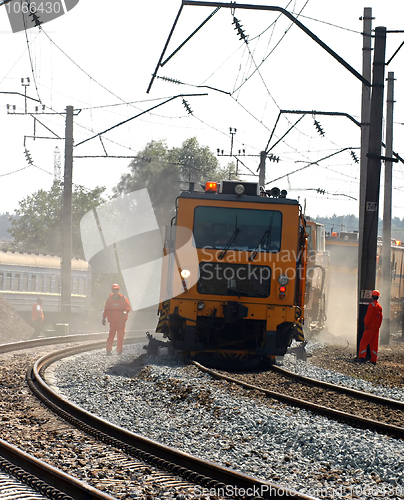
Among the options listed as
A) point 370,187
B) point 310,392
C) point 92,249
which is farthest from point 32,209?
point 310,392

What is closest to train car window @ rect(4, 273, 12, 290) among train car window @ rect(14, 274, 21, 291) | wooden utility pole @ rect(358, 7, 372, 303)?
train car window @ rect(14, 274, 21, 291)

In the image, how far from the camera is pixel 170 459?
20.6 feet

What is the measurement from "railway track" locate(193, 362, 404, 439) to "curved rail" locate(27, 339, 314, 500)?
2.54 metres

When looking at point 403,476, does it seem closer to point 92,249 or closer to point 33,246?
point 92,249

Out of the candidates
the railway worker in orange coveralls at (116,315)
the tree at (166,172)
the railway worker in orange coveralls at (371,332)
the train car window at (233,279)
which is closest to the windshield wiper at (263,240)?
the train car window at (233,279)

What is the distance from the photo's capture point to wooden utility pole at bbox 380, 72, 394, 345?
2245cm

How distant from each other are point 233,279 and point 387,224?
13.0 metres

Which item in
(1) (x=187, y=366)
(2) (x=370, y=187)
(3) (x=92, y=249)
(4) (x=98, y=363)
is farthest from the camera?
(3) (x=92, y=249)

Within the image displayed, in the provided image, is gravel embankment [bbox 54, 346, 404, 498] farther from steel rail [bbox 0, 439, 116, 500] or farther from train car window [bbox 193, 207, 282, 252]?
train car window [bbox 193, 207, 282, 252]

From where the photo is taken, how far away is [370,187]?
16.0 meters

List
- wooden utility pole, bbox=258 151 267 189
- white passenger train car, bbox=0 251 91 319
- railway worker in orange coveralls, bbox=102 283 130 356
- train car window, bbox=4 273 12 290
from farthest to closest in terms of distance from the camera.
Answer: white passenger train car, bbox=0 251 91 319 → train car window, bbox=4 273 12 290 → wooden utility pole, bbox=258 151 267 189 → railway worker in orange coveralls, bbox=102 283 130 356

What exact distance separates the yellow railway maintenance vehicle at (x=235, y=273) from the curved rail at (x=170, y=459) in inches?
158

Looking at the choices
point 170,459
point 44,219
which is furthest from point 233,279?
point 44,219

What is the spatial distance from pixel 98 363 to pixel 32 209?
63867 millimetres
